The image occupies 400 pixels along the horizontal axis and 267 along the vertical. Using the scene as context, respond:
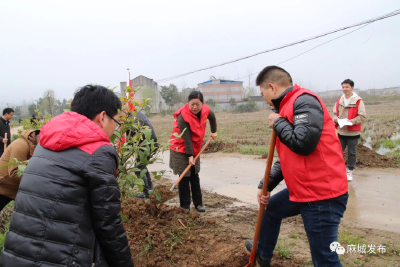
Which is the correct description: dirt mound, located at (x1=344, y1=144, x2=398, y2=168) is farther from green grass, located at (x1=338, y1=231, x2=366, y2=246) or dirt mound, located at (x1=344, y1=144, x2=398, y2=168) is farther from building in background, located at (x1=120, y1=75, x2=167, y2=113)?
building in background, located at (x1=120, y1=75, x2=167, y2=113)

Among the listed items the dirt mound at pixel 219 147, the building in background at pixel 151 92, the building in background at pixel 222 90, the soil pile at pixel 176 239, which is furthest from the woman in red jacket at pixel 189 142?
the building in background at pixel 222 90

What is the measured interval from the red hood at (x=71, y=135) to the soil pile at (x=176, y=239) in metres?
1.72

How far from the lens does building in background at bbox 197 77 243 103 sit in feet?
162

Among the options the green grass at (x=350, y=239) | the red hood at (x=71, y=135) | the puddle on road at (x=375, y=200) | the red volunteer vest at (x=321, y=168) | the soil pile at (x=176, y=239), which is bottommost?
the puddle on road at (x=375, y=200)

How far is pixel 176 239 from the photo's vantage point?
306 cm

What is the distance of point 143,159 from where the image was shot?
236 centimetres

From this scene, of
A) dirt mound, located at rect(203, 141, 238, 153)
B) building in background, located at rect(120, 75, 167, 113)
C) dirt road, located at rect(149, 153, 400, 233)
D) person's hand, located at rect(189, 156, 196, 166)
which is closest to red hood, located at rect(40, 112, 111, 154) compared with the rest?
person's hand, located at rect(189, 156, 196, 166)

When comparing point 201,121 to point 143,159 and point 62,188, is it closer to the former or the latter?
point 143,159

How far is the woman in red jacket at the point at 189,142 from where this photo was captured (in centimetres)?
389

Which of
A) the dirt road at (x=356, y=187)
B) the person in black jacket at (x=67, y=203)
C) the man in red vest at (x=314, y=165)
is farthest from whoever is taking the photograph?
the dirt road at (x=356, y=187)

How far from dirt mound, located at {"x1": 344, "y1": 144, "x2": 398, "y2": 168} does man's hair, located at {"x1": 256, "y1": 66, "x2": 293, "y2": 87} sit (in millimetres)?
5430

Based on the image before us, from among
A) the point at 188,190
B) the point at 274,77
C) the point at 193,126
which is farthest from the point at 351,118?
the point at 274,77

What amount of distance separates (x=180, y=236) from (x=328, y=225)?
173 cm

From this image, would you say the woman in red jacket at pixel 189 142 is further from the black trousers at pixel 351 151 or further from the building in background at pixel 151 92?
the building in background at pixel 151 92
